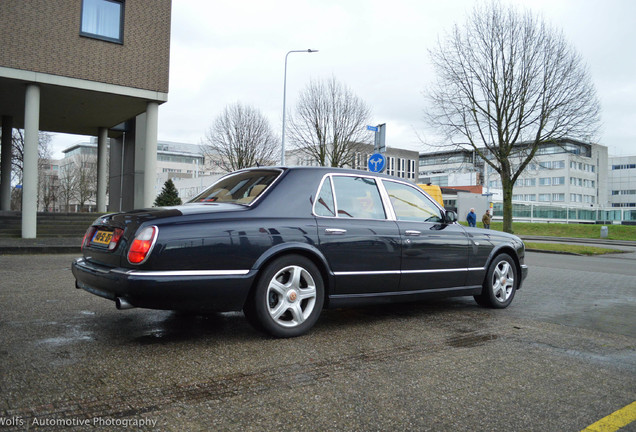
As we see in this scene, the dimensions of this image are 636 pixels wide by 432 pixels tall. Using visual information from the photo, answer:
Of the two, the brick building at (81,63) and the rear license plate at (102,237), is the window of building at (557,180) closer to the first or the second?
the brick building at (81,63)

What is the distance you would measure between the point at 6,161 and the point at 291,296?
21744 millimetres

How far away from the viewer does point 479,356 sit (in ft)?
12.8

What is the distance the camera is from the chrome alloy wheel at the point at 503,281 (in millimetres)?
6098

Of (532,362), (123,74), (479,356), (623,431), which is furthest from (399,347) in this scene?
(123,74)

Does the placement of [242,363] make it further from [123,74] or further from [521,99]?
[521,99]

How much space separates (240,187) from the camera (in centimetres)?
471

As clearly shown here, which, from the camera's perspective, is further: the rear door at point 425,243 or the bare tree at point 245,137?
the bare tree at point 245,137

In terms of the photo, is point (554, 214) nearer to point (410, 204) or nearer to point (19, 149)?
point (19, 149)

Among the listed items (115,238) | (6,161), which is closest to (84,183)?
(6,161)

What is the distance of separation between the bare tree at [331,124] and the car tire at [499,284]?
2515cm

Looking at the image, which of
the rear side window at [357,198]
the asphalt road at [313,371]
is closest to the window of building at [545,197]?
the asphalt road at [313,371]

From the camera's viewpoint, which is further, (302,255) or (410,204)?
(410,204)

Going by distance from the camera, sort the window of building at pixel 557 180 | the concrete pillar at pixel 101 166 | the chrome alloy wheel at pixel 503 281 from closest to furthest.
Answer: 1. the chrome alloy wheel at pixel 503 281
2. the concrete pillar at pixel 101 166
3. the window of building at pixel 557 180

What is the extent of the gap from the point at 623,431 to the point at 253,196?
122 inches
